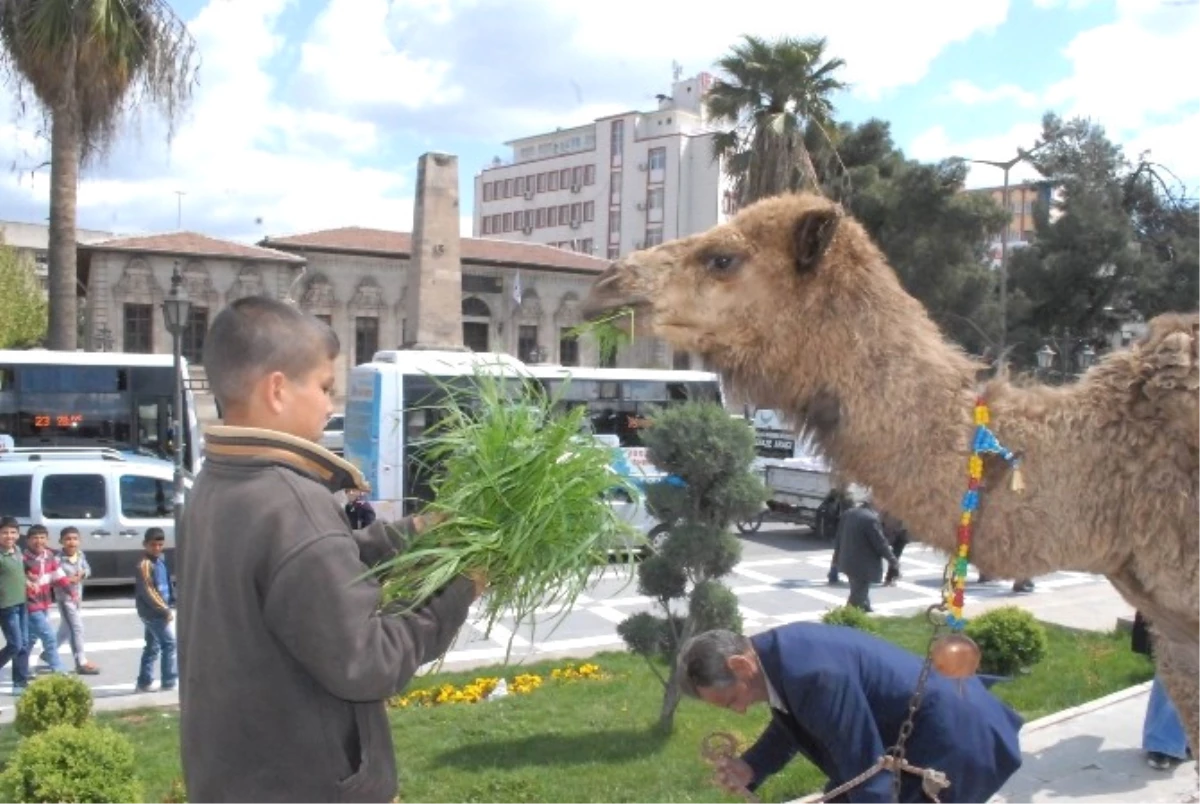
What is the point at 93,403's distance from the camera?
68.2 feet

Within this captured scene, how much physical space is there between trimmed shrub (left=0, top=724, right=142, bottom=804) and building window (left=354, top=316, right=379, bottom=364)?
A: 39.5 meters

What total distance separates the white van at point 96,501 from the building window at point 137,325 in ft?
87.3

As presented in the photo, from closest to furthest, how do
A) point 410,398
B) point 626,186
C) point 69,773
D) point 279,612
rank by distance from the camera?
point 279,612
point 69,773
point 410,398
point 626,186

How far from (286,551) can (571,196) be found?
84523 millimetres

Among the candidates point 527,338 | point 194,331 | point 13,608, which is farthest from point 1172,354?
point 527,338

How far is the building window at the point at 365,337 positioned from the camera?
1778 inches

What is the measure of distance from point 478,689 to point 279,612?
806cm

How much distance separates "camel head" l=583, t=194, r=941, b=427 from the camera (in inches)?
110

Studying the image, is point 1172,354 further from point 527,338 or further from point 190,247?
point 527,338

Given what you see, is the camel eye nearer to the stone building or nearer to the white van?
the white van

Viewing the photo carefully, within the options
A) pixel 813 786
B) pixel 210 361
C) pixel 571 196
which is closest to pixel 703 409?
pixel 813 786

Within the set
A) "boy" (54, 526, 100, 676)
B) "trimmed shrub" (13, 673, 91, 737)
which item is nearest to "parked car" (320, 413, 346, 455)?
"boy" (54, 526, 100, 676)

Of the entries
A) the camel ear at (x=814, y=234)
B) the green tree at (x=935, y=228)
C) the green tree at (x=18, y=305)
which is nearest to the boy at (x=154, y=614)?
the camel ear at (x=814, y=234)

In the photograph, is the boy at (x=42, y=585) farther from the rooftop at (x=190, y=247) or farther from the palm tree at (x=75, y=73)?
the rooftop at (x=190, y=247)
